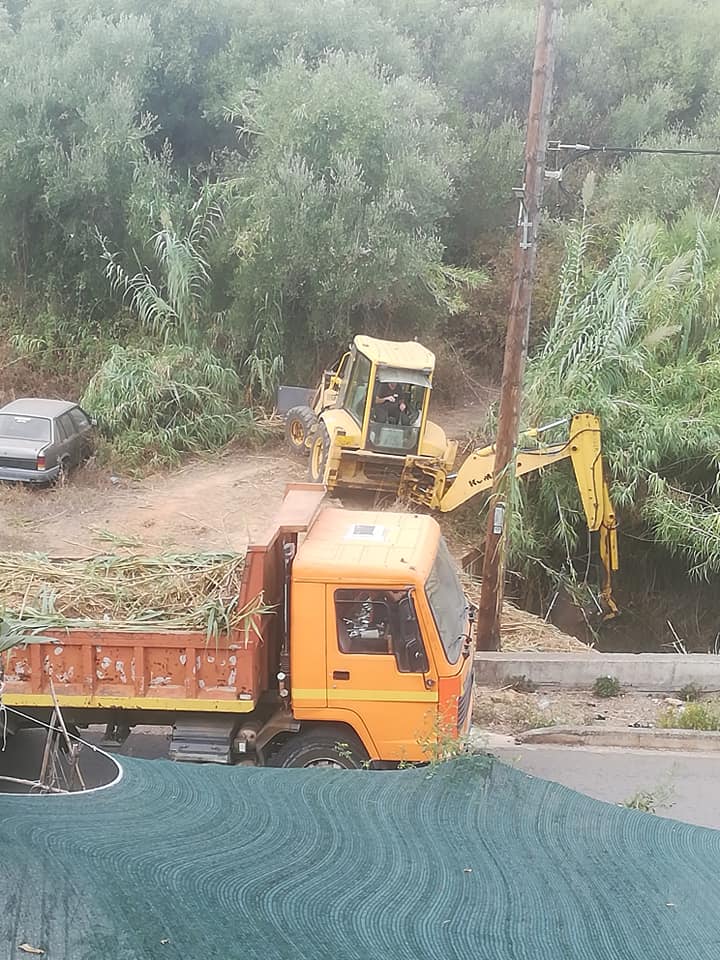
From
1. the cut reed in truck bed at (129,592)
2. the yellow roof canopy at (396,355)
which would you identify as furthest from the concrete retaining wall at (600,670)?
the yellow roof canopy at (396,355)

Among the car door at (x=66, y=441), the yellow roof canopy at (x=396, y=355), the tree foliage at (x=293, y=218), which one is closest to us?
the yellow roof canopy at (x=396, y=355)

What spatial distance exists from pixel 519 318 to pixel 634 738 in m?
4.26

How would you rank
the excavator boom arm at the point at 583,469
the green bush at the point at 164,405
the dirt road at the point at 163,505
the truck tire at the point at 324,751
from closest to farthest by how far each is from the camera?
the truck tire at the point at 324,751, the excavator boom arm at the point at 583,469, the dirt road at the point at 163,505, the green bush at the point at 164,405

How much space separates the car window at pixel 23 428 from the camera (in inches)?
569

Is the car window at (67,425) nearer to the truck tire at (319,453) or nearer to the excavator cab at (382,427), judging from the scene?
the truck tire at (319,453)

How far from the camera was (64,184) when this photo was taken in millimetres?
18547

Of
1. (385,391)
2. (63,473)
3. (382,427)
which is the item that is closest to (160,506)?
(63,473)

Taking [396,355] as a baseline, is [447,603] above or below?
below

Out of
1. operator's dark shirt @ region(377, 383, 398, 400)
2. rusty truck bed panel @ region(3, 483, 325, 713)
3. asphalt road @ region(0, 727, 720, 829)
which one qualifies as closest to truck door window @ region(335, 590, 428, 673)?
rusty truck bed panel @ region(3, 483, 325, 713)

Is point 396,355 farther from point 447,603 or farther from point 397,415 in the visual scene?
point 447,603

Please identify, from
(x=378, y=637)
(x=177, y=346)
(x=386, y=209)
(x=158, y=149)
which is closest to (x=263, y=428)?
(x=177, y=346)

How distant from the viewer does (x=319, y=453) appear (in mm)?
14250

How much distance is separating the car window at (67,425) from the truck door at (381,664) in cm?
977

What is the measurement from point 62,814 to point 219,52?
1984cm
